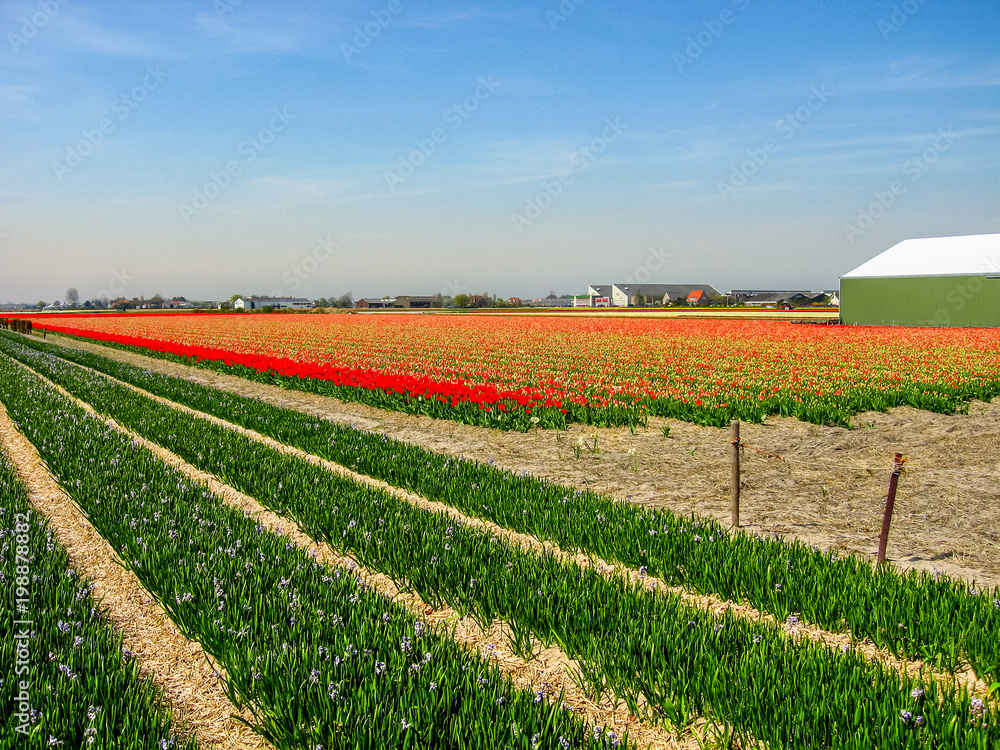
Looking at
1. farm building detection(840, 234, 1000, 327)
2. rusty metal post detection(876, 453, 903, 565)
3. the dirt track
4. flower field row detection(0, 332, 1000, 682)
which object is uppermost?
farm building detection(840, 234, 1000, 327)

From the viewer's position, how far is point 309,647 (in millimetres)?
3982

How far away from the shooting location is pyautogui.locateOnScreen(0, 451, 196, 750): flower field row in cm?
328

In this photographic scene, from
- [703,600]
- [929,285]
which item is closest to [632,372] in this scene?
[703,600]

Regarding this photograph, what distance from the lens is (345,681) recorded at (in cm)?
362

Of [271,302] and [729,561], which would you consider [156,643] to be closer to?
[729,561]

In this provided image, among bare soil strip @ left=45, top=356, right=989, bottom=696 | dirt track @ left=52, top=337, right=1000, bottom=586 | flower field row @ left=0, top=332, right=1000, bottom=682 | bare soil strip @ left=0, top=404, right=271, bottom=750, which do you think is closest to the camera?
bare soil strip @ left=0, top=404, right=271, bottom=750

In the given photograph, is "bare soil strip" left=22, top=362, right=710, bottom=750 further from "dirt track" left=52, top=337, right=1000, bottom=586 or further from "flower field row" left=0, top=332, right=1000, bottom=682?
"dirt track" left=52, top=337, right=1000, bottom=586

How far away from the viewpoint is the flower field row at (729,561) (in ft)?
14.3

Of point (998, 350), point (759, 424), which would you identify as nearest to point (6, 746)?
point (759, 424)

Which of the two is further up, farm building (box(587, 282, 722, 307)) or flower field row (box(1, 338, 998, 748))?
farm building (box(587, 282, 722, 307))

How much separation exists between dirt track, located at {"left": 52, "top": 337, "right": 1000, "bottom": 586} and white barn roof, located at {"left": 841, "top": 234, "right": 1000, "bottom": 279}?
3199cm

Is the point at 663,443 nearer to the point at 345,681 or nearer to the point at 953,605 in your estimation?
the point at 953,605

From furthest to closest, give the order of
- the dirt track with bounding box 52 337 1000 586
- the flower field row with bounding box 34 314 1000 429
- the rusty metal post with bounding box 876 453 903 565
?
the flower field row with bounding box 34 314 1000 429
the dirt track with bounding box 52 337 1000 586
the rusty metal post with bounding box 876 453 903 565

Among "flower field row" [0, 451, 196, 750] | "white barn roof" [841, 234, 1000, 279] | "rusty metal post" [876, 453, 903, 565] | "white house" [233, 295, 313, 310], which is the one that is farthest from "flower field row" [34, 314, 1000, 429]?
"white house" [233, 295, 313, 310]
